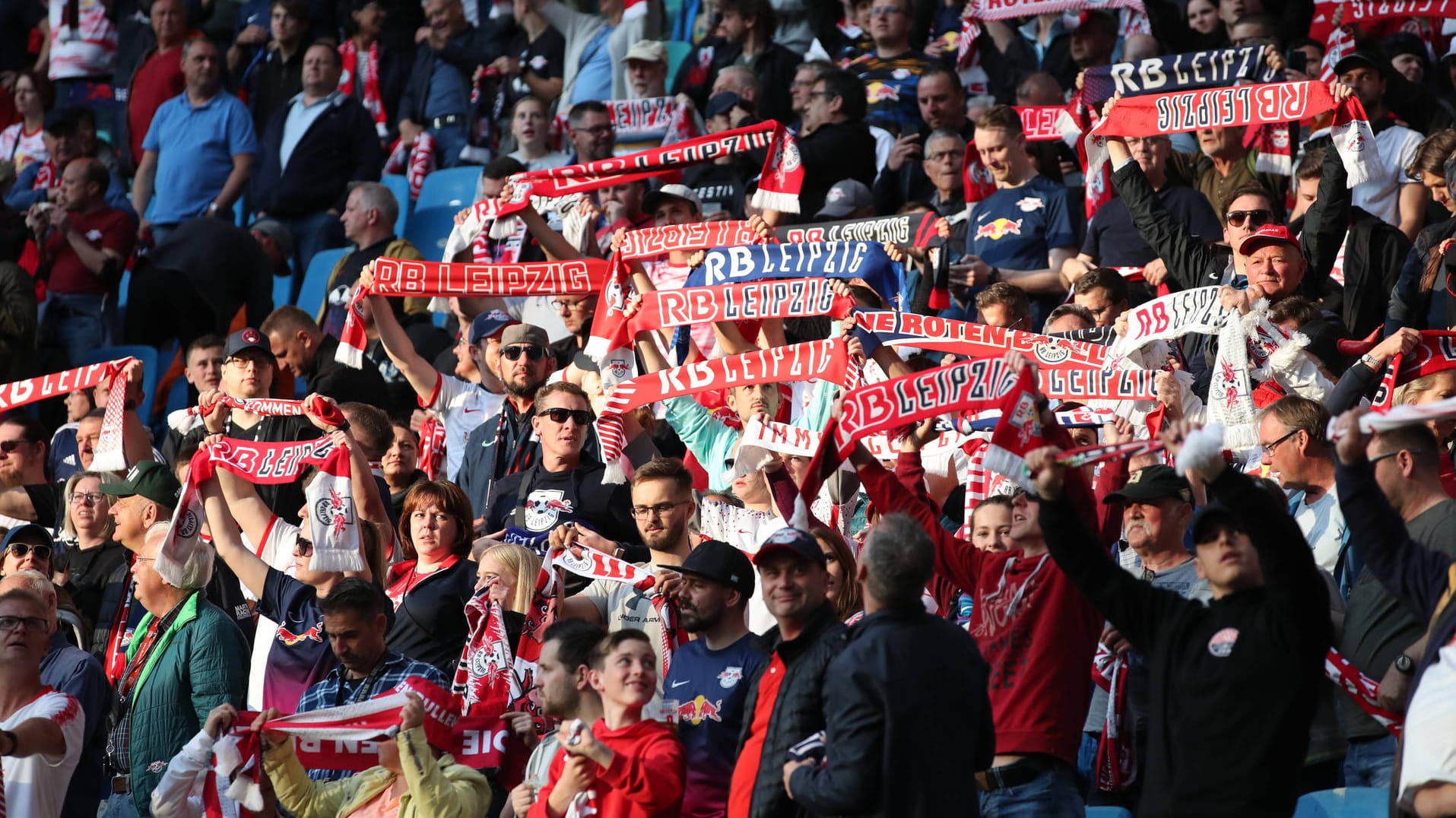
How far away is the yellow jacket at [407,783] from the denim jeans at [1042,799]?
1668 millimetres

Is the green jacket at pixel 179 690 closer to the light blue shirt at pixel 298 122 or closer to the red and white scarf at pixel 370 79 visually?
the light blue shirt at pixel 298 122

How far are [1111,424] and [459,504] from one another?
2548mm

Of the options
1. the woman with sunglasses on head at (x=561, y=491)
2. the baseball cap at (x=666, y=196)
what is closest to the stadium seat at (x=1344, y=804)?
the woman with sunglasses on head at (x=561, y=491)

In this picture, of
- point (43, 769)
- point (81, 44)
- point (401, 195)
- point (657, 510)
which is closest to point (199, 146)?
point (401, 195)

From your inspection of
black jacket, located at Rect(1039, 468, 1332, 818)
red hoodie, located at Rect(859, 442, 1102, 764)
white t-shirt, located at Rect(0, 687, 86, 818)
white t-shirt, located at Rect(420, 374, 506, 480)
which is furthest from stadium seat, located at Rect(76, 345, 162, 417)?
black jacket, located at Rect(1039, 468, 1332, 818)

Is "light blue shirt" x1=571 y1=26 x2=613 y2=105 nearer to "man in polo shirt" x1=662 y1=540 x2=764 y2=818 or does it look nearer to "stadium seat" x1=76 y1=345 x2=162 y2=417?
"stadium seat" x1=76 y1=345 x2=162 y2=417

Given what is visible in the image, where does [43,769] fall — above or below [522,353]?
below

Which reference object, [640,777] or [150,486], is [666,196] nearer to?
[150,486]

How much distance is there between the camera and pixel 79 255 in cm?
1258

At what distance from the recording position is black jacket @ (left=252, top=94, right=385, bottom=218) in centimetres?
1408

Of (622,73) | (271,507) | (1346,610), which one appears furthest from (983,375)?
(622,73)

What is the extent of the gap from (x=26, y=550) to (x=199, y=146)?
6464mm

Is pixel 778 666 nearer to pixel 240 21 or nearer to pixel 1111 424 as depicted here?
pixel 1111 424

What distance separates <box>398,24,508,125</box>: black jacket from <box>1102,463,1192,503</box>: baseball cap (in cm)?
992
